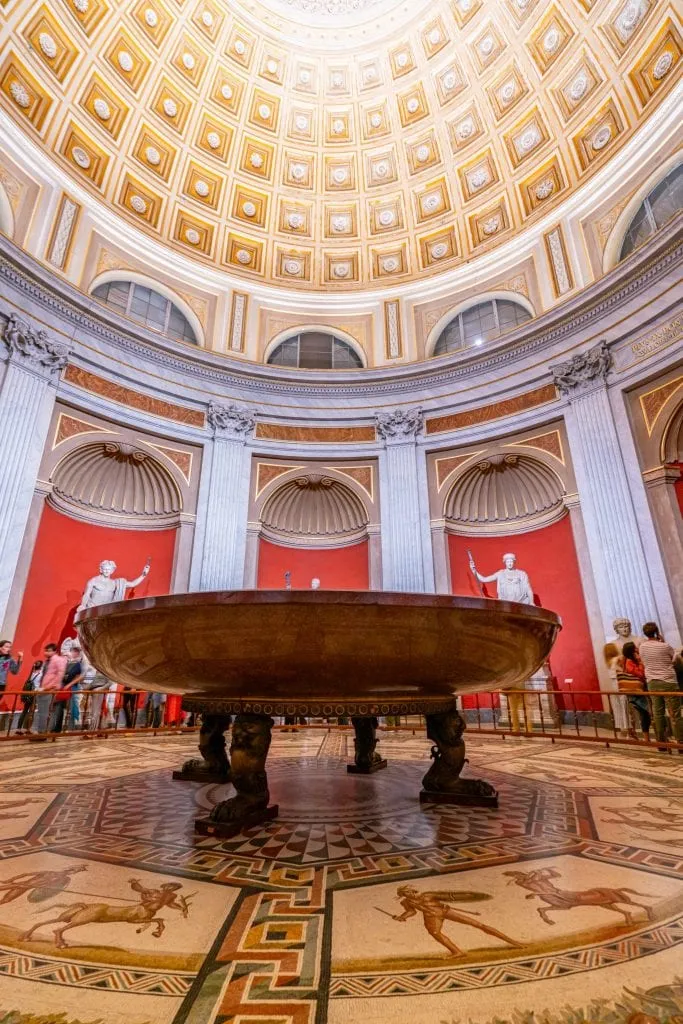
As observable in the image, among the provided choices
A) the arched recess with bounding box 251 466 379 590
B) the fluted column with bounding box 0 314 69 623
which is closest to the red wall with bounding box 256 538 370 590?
the arched recess with bounding box 251 466 379 590

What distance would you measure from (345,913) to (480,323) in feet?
37.2

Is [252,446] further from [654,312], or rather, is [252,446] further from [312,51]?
[312,51]

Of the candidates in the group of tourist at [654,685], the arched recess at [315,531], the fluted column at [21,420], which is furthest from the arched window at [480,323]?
the fluted column at [21,420]

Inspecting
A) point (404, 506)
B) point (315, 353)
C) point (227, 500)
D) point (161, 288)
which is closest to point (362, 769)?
point (404, 506)

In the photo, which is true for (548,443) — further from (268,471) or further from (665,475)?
(268,471)

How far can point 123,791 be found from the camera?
8.04 ft

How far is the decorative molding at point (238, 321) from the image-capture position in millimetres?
11047

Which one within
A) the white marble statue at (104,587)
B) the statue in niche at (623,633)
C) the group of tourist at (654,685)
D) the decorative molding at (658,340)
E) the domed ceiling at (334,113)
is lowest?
the group of tourist at (654,685)

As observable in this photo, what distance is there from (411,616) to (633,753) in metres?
3.57

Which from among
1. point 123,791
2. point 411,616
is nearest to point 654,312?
point 411,616

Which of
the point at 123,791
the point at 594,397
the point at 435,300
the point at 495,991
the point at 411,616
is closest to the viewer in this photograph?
the point at 495,991

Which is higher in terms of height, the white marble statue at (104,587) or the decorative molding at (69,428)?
the decorative molding at (69,428)

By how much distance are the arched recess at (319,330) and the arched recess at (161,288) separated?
153cm

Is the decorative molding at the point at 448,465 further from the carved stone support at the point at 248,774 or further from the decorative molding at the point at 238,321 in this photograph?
the carved stone support at the point at 248,774
